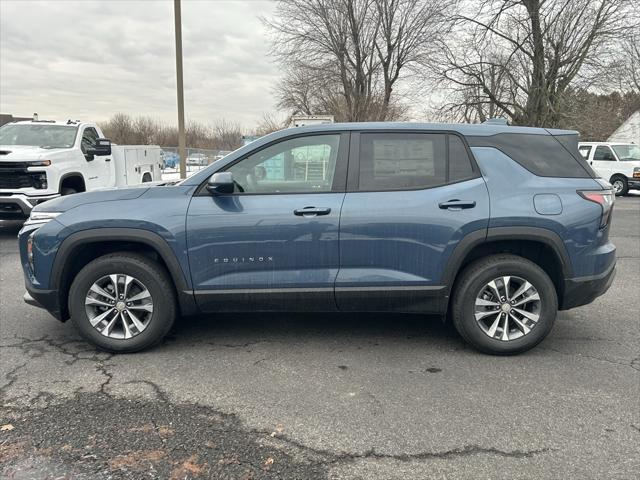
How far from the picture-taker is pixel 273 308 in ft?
12.7

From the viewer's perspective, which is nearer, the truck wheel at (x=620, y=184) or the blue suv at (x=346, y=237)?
the blue suv at (x=346, y=237)

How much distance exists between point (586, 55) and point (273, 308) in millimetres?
21773

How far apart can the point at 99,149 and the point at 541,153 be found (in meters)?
8.43

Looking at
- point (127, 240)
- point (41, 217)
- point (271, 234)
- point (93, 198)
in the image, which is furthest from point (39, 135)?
point (271, 234)

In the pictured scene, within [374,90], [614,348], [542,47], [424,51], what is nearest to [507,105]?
[542,47]

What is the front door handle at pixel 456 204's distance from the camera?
373 centimetres

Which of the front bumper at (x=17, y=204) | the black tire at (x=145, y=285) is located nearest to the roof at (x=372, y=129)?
the black tire at (x=145, y=285)

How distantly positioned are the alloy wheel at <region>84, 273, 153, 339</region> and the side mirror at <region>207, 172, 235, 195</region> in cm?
93

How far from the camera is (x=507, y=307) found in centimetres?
385

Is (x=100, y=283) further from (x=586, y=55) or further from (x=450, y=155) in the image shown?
(x=586, y=55)

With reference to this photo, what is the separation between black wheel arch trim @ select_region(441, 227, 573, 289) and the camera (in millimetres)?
3727

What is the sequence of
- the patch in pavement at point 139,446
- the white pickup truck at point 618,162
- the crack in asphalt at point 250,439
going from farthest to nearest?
the white pickup truck at point 618,162 → the crack in asphalt at point 250,439 → the patch in pavement at point 139,446

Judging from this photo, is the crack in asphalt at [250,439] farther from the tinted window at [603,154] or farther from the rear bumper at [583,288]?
the tinted window at [603,154]

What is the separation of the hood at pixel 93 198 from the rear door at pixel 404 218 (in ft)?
5.42
